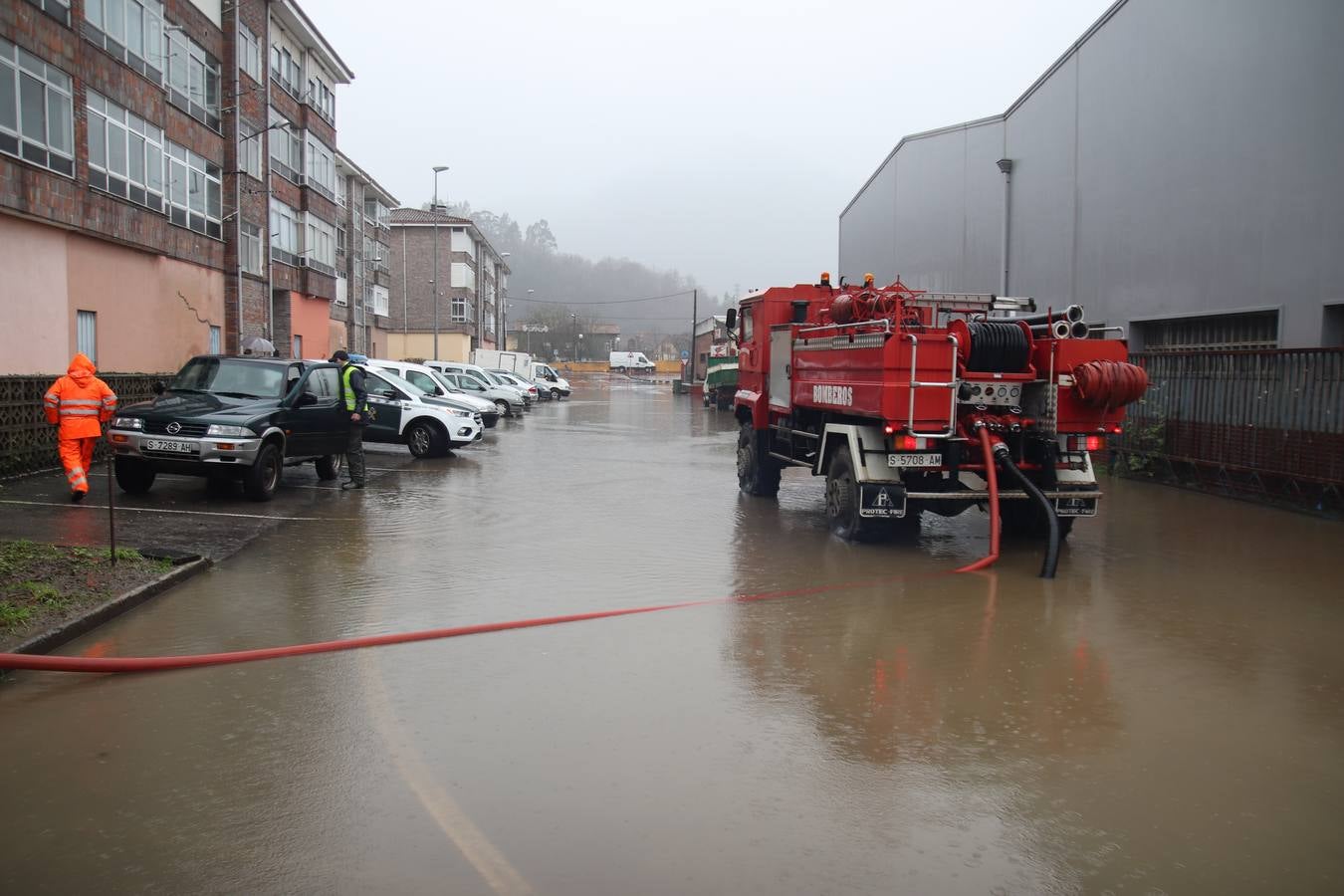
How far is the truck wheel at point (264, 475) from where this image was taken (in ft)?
41.0

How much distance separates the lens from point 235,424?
39.9 ft

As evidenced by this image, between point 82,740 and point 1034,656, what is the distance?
5.42 meters

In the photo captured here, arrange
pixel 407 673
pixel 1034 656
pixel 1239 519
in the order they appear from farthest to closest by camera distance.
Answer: pixel 1239 519, pixel 1034 656, pixel 407 673

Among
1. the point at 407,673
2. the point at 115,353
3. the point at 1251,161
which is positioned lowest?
the point at 407,673

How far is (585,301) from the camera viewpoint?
12575 cm

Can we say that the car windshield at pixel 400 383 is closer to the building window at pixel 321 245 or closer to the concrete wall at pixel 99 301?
the concrete wall at pixel 99 301

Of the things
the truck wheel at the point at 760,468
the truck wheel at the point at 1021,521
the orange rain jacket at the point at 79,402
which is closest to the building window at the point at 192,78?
the orange rain jacket at the point at 79,402

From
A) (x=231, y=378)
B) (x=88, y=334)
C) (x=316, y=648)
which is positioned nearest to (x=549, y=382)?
(x=88, y=334)

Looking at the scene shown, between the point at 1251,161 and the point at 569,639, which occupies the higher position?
the point at 1251,161

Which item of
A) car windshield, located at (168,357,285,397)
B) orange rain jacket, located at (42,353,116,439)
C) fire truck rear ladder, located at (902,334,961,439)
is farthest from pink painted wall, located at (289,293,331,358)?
fire truck rear ladder, located at (902,334,961,439)

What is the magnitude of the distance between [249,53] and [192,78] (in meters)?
4.63

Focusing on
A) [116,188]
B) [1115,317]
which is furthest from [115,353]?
[1115,317]

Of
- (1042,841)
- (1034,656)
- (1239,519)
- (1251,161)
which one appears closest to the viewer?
(1042,841)

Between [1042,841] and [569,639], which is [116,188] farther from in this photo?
[1042,841]
